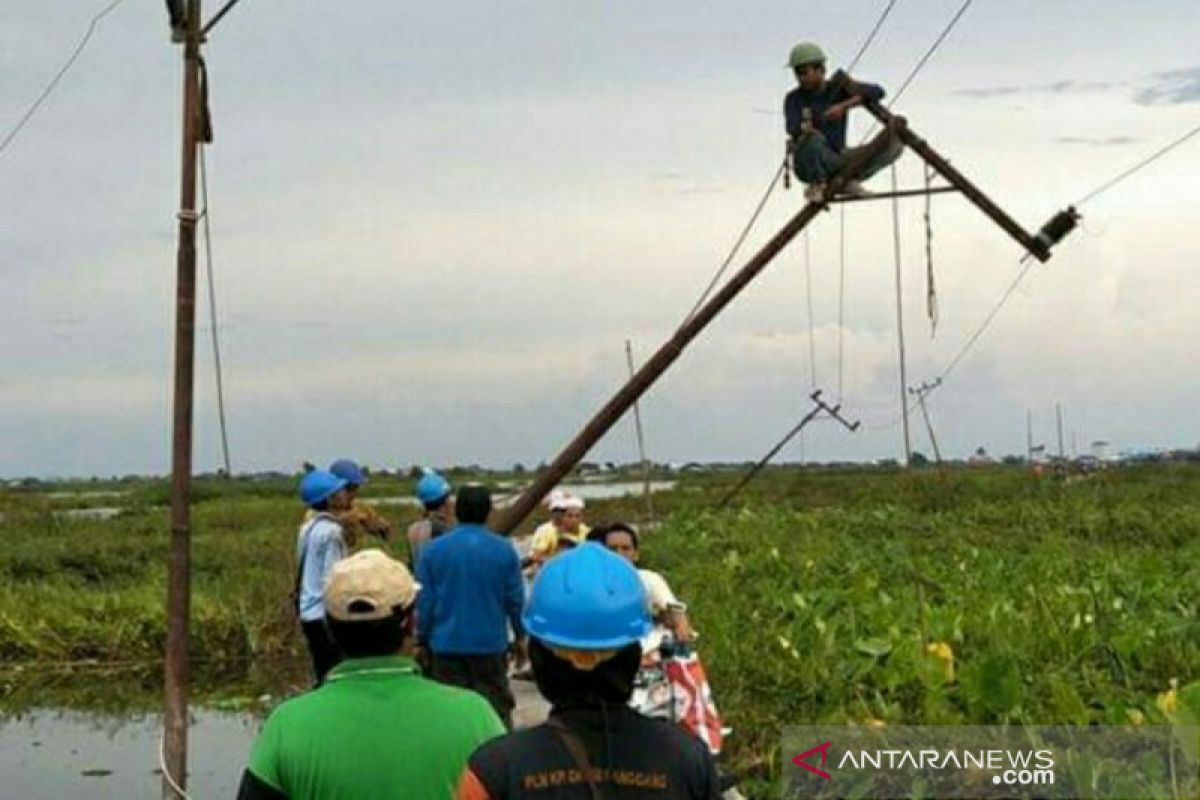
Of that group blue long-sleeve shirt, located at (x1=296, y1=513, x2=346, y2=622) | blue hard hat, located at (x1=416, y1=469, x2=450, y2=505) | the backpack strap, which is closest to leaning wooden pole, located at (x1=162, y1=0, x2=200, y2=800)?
blue long-sleeve shirt, located at (x1=296, y1=513, x2=346, y2=622)

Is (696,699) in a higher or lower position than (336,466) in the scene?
lower

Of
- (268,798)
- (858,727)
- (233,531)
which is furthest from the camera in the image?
(233,531)

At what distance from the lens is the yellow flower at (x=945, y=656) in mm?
6469

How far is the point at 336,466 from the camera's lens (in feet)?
24.7

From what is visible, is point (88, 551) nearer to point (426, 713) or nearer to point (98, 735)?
point (98, 735)

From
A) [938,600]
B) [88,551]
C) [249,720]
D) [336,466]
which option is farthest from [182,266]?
[88,551]

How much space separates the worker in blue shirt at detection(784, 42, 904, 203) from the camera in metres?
9.23

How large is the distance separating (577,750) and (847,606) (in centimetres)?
705

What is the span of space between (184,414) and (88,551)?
17.5 metres

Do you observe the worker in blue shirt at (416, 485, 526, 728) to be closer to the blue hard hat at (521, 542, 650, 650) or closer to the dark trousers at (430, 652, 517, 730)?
the dark trousers at (430, 652, 517, 730)

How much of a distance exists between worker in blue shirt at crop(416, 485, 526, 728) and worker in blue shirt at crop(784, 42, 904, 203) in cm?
361

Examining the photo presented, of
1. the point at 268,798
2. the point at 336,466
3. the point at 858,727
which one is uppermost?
the point at 336,466

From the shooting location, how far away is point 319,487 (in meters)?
7.37

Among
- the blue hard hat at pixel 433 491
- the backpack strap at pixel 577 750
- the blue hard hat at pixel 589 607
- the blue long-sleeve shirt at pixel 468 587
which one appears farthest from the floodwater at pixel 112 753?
the backpack strap at pixel 577 750
